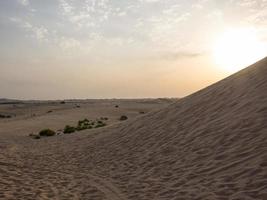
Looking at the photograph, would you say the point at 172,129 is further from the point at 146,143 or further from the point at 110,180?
the point at 110,180

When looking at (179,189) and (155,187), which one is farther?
(155,187)

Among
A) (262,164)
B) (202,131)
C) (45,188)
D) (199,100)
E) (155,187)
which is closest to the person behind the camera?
(262,164)

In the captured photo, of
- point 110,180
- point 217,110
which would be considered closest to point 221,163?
point 110,180

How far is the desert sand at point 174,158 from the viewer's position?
9977mm

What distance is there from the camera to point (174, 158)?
1358 centimetres

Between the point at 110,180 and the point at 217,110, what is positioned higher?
the point at 217,110

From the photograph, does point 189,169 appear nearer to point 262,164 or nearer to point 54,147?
point 262,164

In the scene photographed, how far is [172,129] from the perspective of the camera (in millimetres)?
17844

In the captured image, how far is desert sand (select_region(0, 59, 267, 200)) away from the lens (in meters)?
9.98

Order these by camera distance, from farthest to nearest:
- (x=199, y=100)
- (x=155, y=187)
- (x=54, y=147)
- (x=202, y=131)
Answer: (x=54, y=147), (x=199, y=100), (x=202, y=131), (x=155, y=187)

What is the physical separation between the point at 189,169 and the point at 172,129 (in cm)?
615

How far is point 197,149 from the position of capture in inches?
528

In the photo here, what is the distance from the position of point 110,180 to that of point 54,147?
11.0 meters

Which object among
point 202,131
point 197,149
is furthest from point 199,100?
point 197,149
